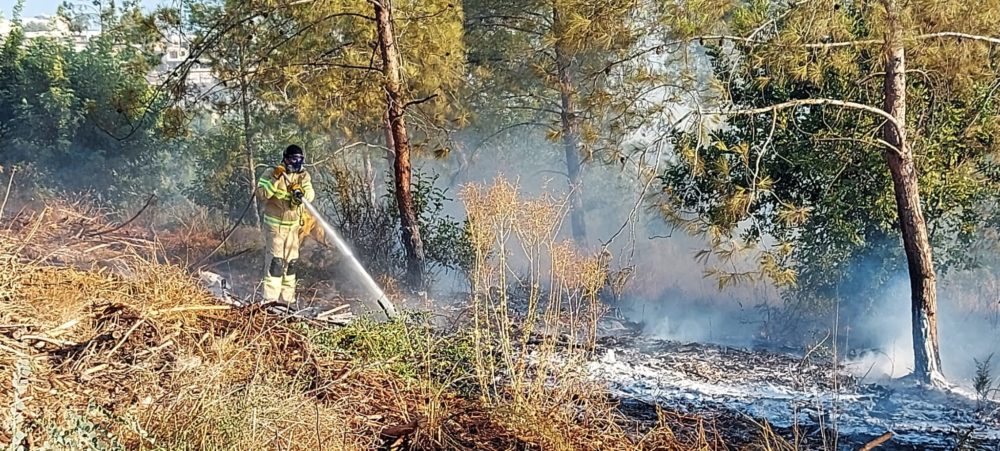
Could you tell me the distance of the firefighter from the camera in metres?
8.49

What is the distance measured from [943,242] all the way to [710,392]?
5.68 metres

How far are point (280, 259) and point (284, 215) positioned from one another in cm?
46

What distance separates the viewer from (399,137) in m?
10.3

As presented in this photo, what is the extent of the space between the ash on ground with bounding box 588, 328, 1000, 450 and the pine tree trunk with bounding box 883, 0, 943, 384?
0.40 meters

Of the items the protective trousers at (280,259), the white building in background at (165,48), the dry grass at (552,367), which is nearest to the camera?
the dry grass at (552,367)

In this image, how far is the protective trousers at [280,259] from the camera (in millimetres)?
8820

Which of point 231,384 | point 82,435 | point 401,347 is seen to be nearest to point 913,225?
point 401,347

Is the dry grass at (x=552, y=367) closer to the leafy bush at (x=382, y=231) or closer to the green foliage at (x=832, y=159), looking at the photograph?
the green foliage at (x=832, y=159)

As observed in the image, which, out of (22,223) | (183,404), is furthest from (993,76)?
(22,223)

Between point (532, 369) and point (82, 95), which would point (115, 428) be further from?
point (82, 95)

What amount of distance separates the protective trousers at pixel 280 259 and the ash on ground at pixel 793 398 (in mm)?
3218

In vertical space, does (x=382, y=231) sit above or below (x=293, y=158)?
below

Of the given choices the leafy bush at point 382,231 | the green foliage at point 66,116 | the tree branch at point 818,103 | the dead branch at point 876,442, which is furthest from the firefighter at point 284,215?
the green foliage at point 66,116

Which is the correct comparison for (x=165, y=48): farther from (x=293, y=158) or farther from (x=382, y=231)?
(x=293, y=158)
